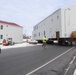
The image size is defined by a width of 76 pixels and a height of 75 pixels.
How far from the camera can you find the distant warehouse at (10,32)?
52500mm

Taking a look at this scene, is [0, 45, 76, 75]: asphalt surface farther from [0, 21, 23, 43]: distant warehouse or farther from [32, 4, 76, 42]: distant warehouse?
[0, 21, 23, 43]: distant warehouse

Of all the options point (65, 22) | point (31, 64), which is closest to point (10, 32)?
point (65, 22)

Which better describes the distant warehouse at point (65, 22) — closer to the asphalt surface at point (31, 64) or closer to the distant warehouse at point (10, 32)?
the asphalt surface at point (31, 64)

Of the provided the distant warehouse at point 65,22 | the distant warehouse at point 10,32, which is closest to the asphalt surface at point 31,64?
the distant warehouse at point 65,22

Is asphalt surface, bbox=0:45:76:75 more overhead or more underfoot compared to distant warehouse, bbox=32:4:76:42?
more underfoot

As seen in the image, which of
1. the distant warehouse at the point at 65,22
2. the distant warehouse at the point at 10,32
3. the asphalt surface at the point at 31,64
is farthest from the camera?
the distant warehouse at the point at 10,32

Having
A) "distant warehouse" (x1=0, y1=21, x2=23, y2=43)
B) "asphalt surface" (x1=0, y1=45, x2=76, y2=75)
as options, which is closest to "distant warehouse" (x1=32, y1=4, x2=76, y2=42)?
"asphalt surface" (x1=0, y1=45, x2=76, y2=75)

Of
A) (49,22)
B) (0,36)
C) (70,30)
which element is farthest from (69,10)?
(0,36)

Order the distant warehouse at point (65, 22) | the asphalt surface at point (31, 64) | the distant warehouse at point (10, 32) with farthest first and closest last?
Answer: the distant warehouse at point (10, 32) < the distant warehouse at point (65, 22) < the asphalt surface at point (31, 64)

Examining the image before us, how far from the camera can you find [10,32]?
54656 mm

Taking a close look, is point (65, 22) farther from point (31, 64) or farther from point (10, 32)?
point (10, 32)

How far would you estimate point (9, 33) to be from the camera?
2132 inches

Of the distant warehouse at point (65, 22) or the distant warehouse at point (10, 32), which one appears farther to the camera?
the distant warehouse at point (10, 32)

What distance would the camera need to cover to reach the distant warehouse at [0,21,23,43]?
5250cm
